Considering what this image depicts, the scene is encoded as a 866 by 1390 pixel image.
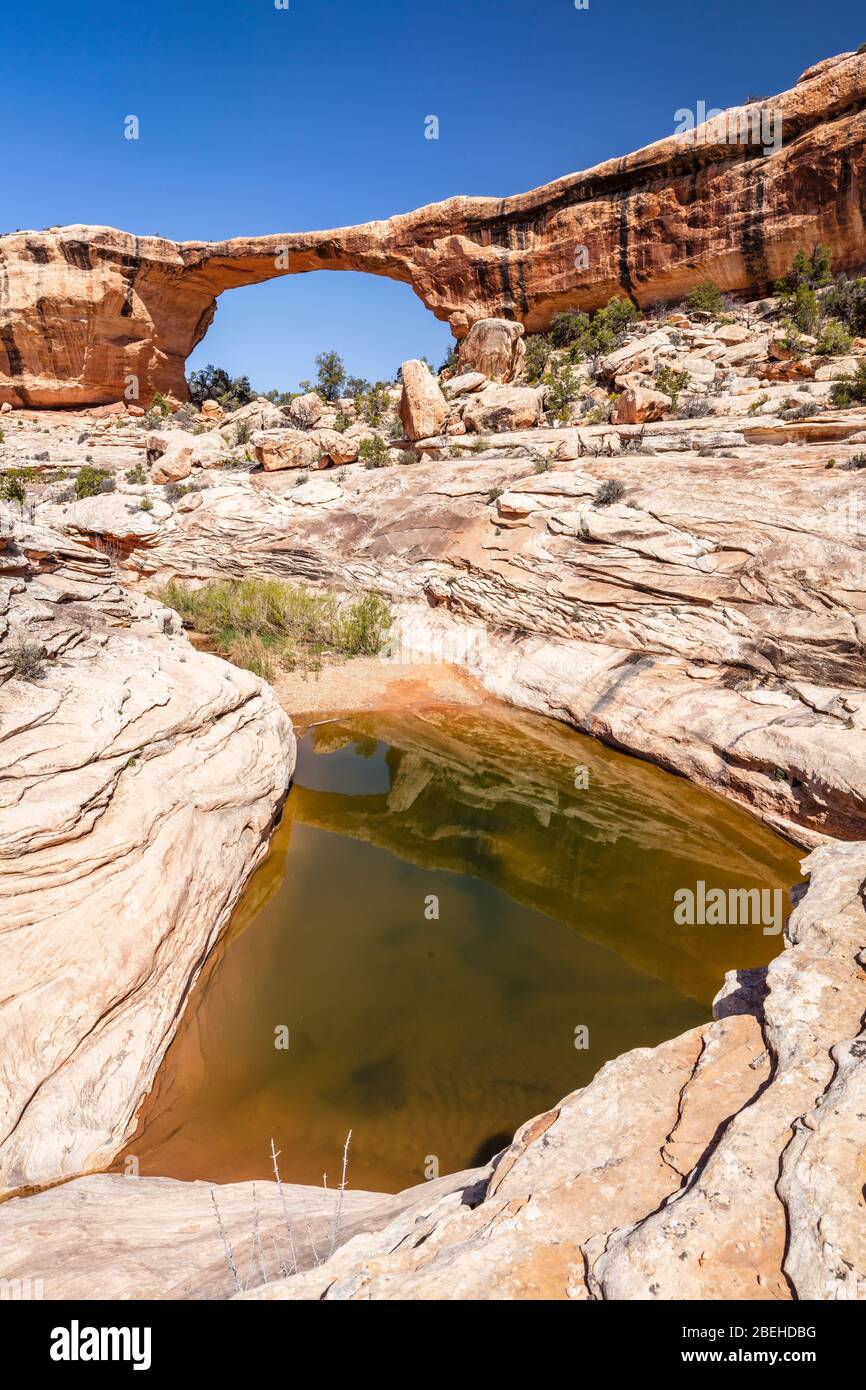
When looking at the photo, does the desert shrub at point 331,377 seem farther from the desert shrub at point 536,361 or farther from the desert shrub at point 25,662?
the desert shrub at point 25,662

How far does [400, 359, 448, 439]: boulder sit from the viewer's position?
661 inches

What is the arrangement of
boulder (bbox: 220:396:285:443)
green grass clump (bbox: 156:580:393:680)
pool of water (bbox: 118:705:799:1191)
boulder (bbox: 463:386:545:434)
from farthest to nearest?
boulder (bbox: 220:396:285:443)
boulder (bbox: 463:386:545:434)
green grass clump (bbox: 156:580:393:680)
pool of water (bbox: 118:705:799:1191)

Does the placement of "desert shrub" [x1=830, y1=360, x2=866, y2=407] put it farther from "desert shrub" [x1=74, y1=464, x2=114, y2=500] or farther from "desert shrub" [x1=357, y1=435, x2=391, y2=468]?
"desert shrub" [x1=74, y1=464, x2=114, y2=500]

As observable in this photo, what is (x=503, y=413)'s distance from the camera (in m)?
17.0

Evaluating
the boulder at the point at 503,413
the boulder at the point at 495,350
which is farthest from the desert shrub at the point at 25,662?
the boulder at the point at 495,350

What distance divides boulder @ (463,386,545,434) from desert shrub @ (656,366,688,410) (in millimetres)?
3377

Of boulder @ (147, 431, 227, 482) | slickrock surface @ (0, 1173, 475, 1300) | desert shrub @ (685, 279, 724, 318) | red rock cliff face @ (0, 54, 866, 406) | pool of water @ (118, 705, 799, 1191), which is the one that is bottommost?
pool of water @ (118, 705, 799, 1191)

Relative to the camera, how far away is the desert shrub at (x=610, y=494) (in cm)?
1157

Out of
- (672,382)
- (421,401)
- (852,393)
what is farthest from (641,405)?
(421,401)

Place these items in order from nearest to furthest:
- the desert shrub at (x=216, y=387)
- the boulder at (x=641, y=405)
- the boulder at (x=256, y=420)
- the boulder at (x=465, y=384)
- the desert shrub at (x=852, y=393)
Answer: the desert shrub at (x=852, y=393), the boulder at (x=641, y=405), the boulder at (x=465, y=384), the boulder at (x=256, y=420), the desert shrub at (x=216, y=387)

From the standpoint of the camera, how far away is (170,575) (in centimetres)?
1489

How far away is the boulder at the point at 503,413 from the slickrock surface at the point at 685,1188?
1671cm

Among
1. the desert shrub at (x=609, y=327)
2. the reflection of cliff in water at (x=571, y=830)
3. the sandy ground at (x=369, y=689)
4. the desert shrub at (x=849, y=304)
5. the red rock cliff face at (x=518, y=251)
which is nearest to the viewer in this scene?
the reflection of cliff in water at (x=571, y=830)

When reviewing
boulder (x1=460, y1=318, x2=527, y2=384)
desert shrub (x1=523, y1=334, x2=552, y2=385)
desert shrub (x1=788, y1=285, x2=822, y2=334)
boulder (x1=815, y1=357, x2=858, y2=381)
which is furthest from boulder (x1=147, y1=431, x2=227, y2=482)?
desert shrub (x1=788, y1=285, x2=822, y2=334)
